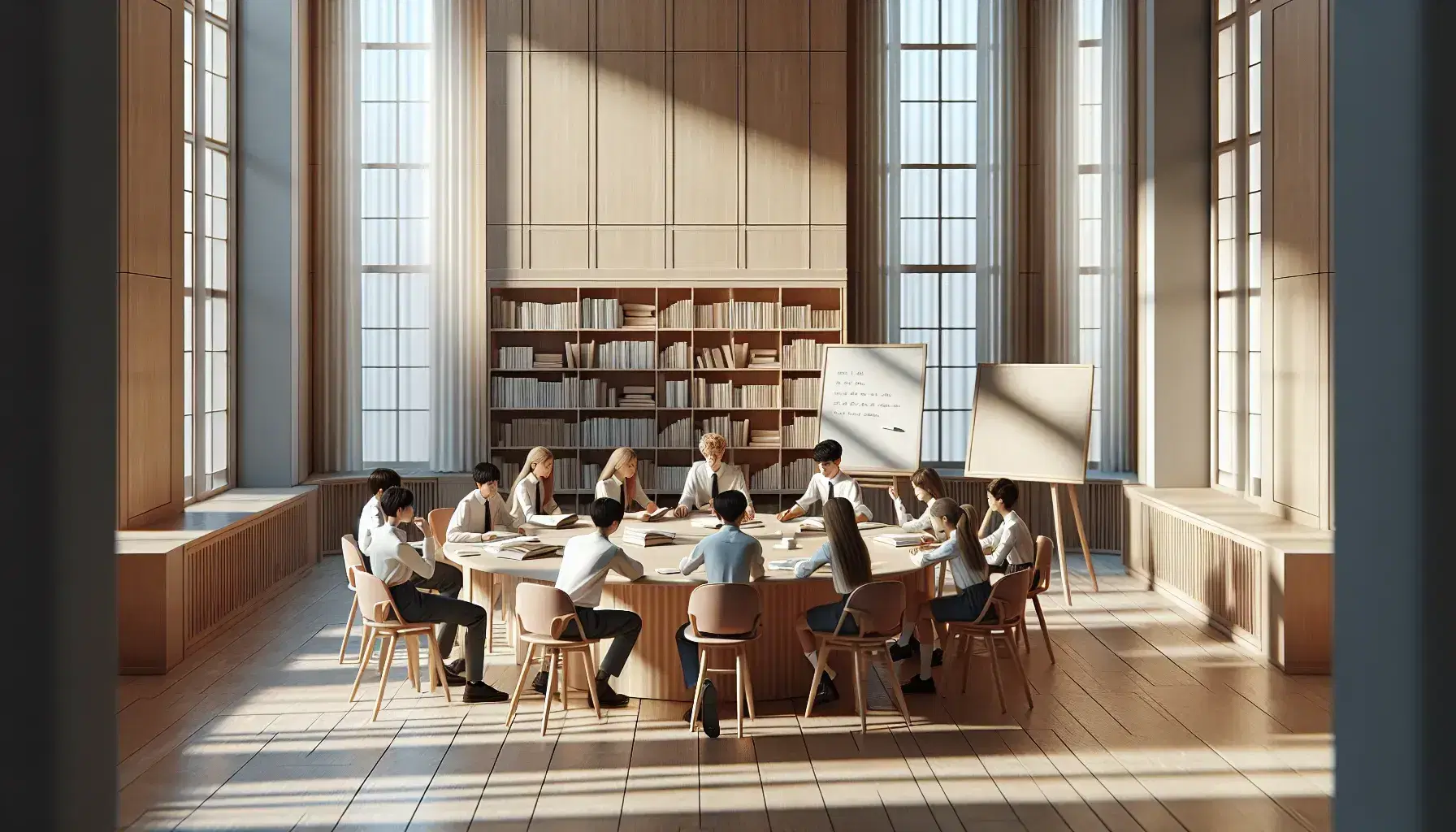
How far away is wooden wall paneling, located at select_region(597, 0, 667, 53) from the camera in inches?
391

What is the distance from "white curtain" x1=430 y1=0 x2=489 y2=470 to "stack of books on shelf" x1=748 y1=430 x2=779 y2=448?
2585 mm

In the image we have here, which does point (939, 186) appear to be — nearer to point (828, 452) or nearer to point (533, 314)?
point (533, 314)

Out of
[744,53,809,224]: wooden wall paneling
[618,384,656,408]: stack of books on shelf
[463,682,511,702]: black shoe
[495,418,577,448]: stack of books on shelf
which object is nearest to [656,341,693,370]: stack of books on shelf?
[618,384,656,408]: stack of books on shelf

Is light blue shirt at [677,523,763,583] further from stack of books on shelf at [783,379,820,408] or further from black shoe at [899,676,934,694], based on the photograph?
stack of books on shelf at [783,379,820,408]

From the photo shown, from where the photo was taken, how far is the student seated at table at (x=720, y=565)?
5570 mm

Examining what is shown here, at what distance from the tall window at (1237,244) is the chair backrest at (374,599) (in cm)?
599

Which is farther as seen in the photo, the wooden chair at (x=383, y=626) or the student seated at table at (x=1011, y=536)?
the student seated at table at (x=1011, y=536)

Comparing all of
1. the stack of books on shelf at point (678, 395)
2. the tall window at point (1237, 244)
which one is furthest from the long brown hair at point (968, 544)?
the stack of books on shelf at point (678, 395)

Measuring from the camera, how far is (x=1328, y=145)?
22.8 ft

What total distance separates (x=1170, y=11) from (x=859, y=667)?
20.7 ft

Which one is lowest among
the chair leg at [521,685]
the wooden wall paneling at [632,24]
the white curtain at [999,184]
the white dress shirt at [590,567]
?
the chair leg at [521,685]

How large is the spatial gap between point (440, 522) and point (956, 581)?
3.53 m

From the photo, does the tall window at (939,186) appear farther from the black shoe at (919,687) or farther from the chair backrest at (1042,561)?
the black shoe at (919,687)
